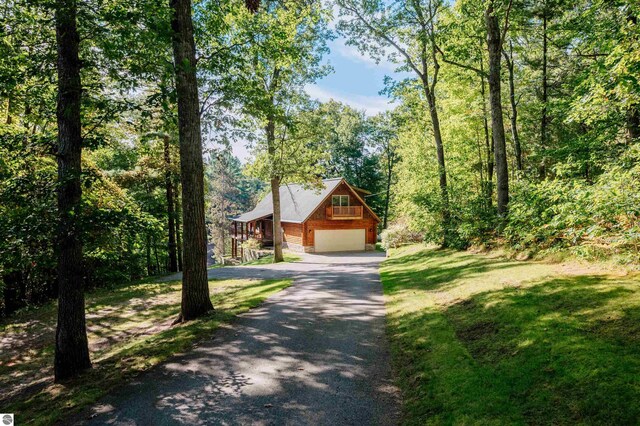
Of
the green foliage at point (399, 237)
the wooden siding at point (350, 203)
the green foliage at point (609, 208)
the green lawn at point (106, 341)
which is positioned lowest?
the green lawn at point (106, 341)

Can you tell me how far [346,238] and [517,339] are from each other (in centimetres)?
3072

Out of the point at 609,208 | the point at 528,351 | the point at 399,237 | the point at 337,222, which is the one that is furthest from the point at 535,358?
the point at 337,222

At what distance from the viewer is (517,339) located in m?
5.29

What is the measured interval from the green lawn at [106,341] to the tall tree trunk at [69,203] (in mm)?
459

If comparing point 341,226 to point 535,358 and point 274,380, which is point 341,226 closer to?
point 274,380

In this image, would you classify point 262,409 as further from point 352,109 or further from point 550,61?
point 352,109

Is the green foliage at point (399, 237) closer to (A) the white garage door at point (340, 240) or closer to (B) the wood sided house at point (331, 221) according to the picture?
(B) the wood sided house at point (331, 221)

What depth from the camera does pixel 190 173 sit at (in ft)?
27.9

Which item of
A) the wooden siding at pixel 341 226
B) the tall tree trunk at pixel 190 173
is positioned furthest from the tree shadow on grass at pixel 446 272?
the wooden siding at pixel 341 226

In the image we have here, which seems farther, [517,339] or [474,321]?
[474,321]

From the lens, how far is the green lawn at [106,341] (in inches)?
211

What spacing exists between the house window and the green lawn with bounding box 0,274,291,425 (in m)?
21.4

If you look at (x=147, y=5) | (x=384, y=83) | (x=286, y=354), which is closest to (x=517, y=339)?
(x=286, y=354)

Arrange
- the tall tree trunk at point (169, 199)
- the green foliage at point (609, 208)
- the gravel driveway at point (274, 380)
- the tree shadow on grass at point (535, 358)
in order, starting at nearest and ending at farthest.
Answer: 1. the tree shadow on grass at point (535, 358)
2. the gravel driveway at point (274, 380)
3. the green foliage at point (609, 208)
4. the tall tree trunk at point (169, 199)
